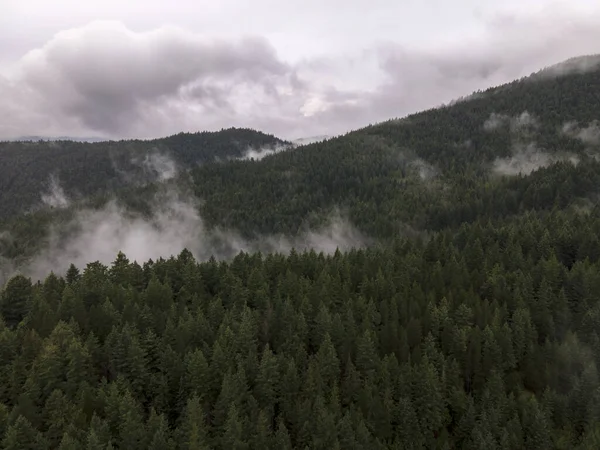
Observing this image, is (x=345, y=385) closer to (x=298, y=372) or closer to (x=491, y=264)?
(x=298, y=372)

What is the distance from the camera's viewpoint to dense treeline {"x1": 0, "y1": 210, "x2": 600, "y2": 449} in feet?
185

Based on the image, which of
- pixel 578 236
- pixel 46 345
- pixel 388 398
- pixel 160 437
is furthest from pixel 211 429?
pixel 578 236

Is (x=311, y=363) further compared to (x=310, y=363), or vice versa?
(x=310, y=363)

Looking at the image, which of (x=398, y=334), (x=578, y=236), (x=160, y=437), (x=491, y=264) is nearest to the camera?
(x=160, y=437)

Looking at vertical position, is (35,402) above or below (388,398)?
Result: above

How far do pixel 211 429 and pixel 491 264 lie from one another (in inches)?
3016

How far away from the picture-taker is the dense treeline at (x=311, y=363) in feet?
185

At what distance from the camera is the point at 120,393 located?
203 feet

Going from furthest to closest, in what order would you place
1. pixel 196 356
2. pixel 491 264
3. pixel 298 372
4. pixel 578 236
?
1. pixel 578 236
2. pixel 491 264
3. pixel 298 372
4. pixel 196 356

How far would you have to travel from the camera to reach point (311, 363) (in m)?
67.7

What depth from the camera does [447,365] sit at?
229 ft

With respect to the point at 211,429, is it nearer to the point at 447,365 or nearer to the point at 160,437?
the point at 160,437

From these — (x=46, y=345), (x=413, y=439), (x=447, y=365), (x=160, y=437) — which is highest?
(x=46, y=345)

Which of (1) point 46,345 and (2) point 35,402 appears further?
(1) point 46,345
